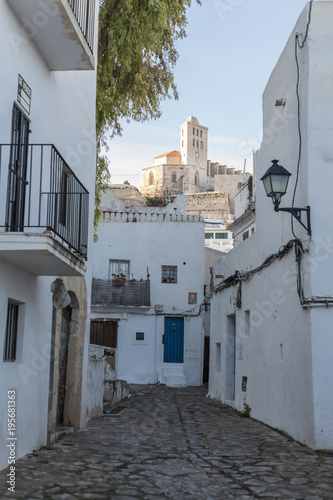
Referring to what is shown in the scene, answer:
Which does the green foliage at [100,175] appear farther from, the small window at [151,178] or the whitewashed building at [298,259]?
the small window at [151,178]

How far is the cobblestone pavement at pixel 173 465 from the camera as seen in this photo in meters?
6.34

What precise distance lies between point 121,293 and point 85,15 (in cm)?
1882

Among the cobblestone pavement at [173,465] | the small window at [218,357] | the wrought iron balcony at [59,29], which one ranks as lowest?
the cobblestone pavement at [173,465]

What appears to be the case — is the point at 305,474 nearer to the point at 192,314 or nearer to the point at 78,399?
the point at 78,399

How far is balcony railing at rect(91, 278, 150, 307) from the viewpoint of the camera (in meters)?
27.2

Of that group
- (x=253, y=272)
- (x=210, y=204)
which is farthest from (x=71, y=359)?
(x=210, y=204)

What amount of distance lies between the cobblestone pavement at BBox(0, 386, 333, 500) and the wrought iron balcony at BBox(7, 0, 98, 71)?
5.40 meters

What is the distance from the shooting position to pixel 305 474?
7316 millimetres

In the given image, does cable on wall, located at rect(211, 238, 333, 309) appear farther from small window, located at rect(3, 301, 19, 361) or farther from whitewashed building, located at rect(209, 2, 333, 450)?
small window, located at rect(3, 301, 19, 361)

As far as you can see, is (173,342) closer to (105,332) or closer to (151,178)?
(105,332)

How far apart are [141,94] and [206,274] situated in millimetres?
15013

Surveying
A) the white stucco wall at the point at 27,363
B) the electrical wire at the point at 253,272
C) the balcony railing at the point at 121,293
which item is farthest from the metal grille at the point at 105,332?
the white stucco wall at the point at 27,363

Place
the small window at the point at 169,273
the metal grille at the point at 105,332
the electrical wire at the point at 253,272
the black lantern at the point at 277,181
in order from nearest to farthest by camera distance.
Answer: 1. the black lantern at the point at 277,181
2. the electrical wire at the point at 253,272
3. the metal grille at the point at 105,332
4. the small window at the point at 169,273

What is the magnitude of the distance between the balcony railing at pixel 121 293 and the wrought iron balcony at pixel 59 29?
18.2 metres
